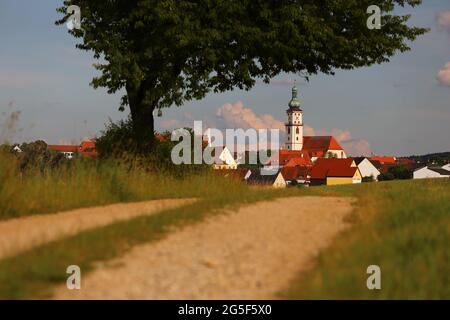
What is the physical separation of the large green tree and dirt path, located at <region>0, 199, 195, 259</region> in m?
7.27

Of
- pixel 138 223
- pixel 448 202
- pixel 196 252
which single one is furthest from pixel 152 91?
pixel 196 252

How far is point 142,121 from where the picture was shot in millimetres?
21234

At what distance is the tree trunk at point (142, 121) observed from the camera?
2081cm

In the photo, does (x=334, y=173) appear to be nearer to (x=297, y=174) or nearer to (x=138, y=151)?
(x=297, y=174)

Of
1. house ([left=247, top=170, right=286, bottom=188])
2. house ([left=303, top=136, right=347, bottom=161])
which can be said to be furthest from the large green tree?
house ([left=303, top=136, right=347, bottom=161])

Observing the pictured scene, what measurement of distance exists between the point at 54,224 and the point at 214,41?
35.3 feet

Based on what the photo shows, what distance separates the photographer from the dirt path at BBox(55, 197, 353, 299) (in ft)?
20.8

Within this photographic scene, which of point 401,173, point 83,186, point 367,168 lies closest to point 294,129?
point 367,168

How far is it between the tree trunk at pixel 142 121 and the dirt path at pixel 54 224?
7590mm

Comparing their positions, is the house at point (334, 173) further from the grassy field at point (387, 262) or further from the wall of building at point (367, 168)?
the grassy field at point (387, 262)

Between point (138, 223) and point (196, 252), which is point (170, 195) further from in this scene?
point (196, 252)

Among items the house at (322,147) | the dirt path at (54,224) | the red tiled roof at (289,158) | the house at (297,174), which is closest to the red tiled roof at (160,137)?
the dirt path at (54,224)
